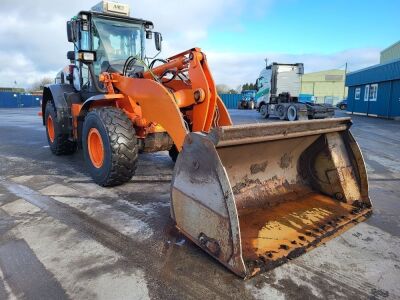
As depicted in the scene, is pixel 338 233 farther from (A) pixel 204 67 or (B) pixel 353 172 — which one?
(A) pixel 204 67

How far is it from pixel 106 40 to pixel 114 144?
214cm

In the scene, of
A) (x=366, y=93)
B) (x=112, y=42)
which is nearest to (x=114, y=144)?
(x=112, y=42)

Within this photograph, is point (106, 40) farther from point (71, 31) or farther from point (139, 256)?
point (139, 256)

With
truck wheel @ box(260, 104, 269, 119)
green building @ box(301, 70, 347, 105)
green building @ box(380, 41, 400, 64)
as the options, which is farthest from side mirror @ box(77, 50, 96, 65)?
green building @ box(301, 70, 347, 105)

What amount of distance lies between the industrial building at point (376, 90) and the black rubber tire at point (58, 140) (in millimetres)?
19876

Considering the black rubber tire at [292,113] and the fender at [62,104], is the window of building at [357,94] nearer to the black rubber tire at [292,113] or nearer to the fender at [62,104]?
the black rubber tire at [292,113]

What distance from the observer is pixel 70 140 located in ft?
21.7

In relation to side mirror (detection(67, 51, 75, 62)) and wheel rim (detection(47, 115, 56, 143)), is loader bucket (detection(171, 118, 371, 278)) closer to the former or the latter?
side mirror (detection(67, 51, 75, 62))

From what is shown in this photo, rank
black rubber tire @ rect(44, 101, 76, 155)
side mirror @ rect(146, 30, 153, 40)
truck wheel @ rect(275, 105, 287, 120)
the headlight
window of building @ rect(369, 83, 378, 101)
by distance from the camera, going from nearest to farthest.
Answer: the headlight
side mirror @ rect(146, 30, 153, 40)
black rubber tire @ rect(44, 101, 76, 155)
truck wheel @ rect(275, 105, 287, 120)
window of building @ rect(369, 83, 378, 101)

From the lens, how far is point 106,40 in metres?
5.43

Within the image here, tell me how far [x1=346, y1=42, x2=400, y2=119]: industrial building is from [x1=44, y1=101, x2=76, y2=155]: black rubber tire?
783 inches

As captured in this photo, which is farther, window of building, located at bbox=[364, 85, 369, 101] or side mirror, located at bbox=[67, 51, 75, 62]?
window of building, located at bbox=[364, 85, 369, 101]

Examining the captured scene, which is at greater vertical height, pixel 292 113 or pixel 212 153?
pixel 212 153

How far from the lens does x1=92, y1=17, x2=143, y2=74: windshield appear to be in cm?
539
